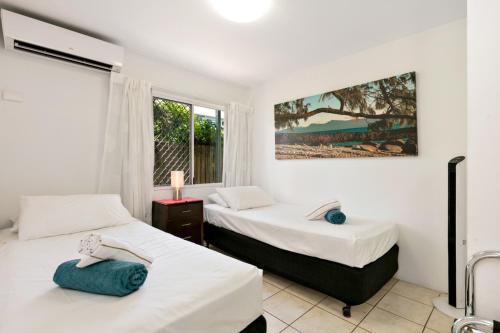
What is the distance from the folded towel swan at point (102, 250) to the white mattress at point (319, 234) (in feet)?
4.60

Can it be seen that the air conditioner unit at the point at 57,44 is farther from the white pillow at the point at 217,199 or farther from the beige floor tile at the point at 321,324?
the beige floor tile at the point at 321,324

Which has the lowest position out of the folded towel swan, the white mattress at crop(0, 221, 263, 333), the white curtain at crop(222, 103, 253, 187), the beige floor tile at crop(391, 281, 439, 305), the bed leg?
the beige floor tile at crop(391, 281, 439, 305)

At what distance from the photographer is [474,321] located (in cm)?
73

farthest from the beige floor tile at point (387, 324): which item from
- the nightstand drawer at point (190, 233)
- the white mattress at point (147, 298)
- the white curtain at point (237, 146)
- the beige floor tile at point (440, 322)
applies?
the white curtain at point (237, 146)

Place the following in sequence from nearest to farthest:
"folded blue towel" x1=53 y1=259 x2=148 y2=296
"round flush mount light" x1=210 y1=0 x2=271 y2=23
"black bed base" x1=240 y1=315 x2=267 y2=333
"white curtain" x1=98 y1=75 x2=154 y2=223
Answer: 1. "folded blue towel" x1=53 y1=259 x2=148 y2=296
2. "black bed base" x1=240 y1=315 x2=267 y2=333
3. "round flush mount light" x1=210 y1=0 x2=271 y2=23
4. "white curtain" x1=98 y1=75 x2=154 y2=223

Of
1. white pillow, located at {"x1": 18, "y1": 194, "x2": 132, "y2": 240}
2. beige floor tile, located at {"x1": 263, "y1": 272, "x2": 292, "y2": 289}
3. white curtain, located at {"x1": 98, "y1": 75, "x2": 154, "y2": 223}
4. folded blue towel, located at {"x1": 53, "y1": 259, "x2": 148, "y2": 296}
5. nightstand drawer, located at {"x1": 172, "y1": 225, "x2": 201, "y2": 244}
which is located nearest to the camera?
folded blue towel, located at {"x1": 53, "y1": 259, "x2": 148, "y2": 296}

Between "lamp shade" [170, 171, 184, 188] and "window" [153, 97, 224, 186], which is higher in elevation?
"window" [153, 97, 224, 186]

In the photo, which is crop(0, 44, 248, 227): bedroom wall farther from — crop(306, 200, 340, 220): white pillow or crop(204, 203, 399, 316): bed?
crop(306, 200, 340, 220): white pillow

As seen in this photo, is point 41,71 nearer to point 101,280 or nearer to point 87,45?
point 87,45

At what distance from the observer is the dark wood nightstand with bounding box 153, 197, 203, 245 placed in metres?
2.66

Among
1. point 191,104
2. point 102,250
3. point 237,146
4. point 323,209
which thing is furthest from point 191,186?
point 102,250

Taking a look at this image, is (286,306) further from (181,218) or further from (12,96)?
(12,96)

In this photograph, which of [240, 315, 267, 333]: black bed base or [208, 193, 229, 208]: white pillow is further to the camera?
[208, 193, 229, 208]: white pillow

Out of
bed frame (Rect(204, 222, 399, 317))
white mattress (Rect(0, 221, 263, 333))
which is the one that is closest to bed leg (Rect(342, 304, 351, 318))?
bed frame (Rect(204, 222, 399, 317))
